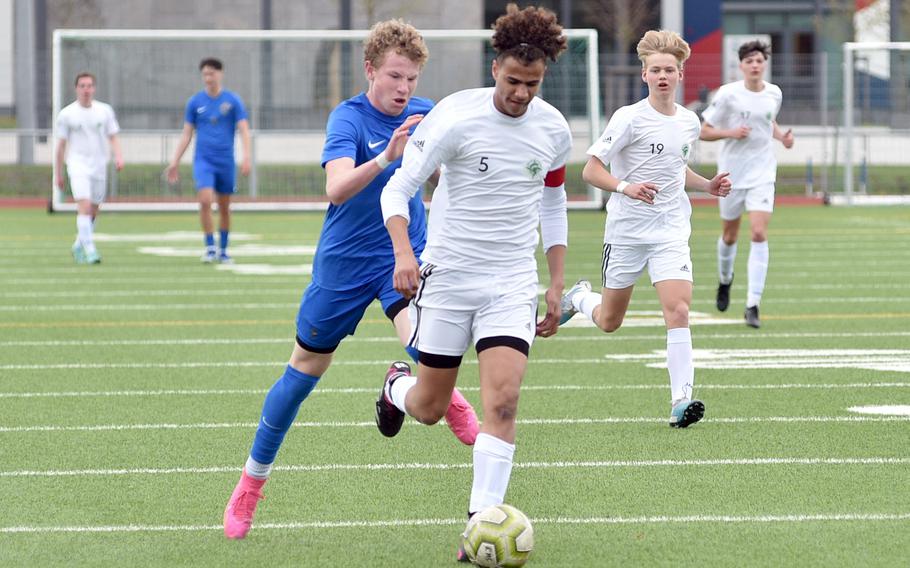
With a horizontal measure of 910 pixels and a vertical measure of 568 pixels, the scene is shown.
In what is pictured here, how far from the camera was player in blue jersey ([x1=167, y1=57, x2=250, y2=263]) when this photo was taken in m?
17.4

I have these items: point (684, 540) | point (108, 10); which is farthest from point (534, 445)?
point (108, 10)

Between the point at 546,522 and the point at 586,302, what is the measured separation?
347 cm

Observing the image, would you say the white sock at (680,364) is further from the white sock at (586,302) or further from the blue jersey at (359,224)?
the blue jersey at (359,224)

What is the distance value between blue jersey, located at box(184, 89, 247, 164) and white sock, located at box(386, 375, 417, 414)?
11596 millimetres

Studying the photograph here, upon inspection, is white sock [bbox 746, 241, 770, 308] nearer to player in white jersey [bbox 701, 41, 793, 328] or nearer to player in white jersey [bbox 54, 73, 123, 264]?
player in white jersey [bbox 701, 41, 793, 328]

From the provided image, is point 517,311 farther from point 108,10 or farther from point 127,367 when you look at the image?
point 108,10

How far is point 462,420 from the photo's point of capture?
673 cm

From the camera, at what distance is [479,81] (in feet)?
86.7

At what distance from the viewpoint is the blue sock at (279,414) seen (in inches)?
232

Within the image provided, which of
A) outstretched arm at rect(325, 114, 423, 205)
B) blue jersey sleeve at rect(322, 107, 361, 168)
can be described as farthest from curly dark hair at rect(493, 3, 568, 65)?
blue jersey sleeve at rect(322, 107, 361, 168)

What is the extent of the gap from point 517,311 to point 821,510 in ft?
5.23

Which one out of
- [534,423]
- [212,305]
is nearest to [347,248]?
[534,423]

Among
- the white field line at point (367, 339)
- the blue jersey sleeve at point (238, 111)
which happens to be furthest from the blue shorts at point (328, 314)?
the blue jersey sleeve at point (238, 111)

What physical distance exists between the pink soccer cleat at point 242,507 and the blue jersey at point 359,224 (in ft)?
2.71
